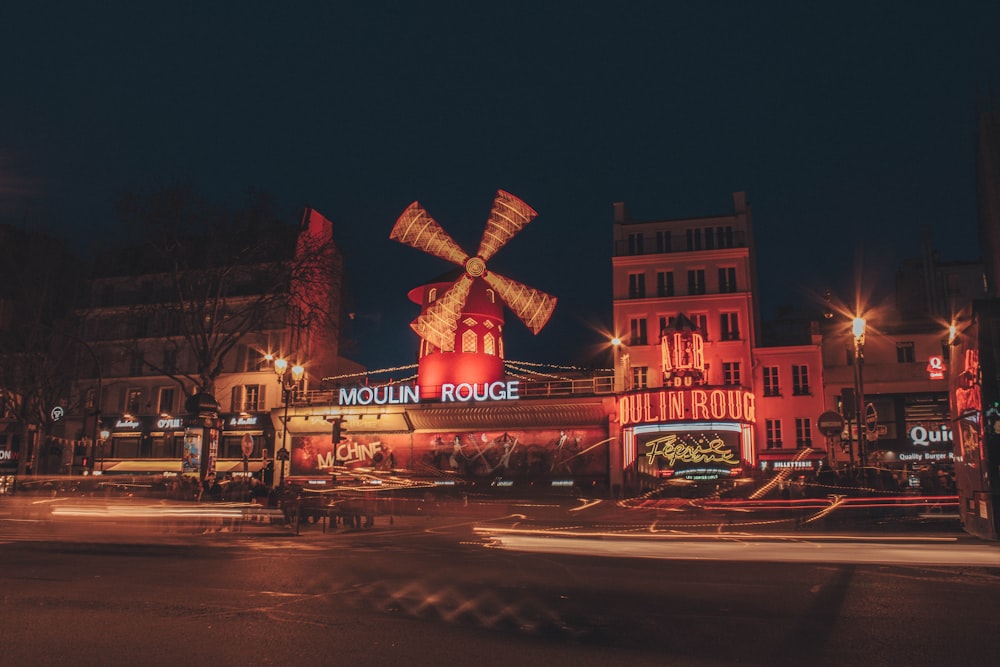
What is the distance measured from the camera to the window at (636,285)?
1537 inches

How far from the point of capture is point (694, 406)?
107ft

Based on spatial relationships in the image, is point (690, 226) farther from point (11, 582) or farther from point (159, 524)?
point (11, 582)

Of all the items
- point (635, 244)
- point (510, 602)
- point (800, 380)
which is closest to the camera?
point (510, 602)

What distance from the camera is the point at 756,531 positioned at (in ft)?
54.3

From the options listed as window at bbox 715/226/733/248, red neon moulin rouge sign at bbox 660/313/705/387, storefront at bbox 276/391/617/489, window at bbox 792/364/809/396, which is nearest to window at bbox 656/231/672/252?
window at bbox 715/226/733/248

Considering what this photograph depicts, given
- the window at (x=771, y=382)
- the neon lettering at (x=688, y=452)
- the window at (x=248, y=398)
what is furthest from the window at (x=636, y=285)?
the window at (x=248, y=398)

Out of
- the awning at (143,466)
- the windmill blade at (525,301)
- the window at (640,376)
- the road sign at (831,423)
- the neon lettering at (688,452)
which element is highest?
the windmill blade at (525,301)

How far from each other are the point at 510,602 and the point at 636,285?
3265 cm

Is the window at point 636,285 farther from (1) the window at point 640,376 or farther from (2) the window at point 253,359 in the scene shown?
(2) the window at point 253,359

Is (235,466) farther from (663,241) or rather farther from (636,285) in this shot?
(663,241)

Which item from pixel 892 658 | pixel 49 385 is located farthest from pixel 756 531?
pixel 49 385

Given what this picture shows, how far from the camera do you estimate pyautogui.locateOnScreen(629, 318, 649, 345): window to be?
38469 mm

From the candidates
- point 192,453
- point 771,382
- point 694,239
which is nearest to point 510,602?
point 771,382

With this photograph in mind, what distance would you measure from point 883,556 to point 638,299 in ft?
94.9
